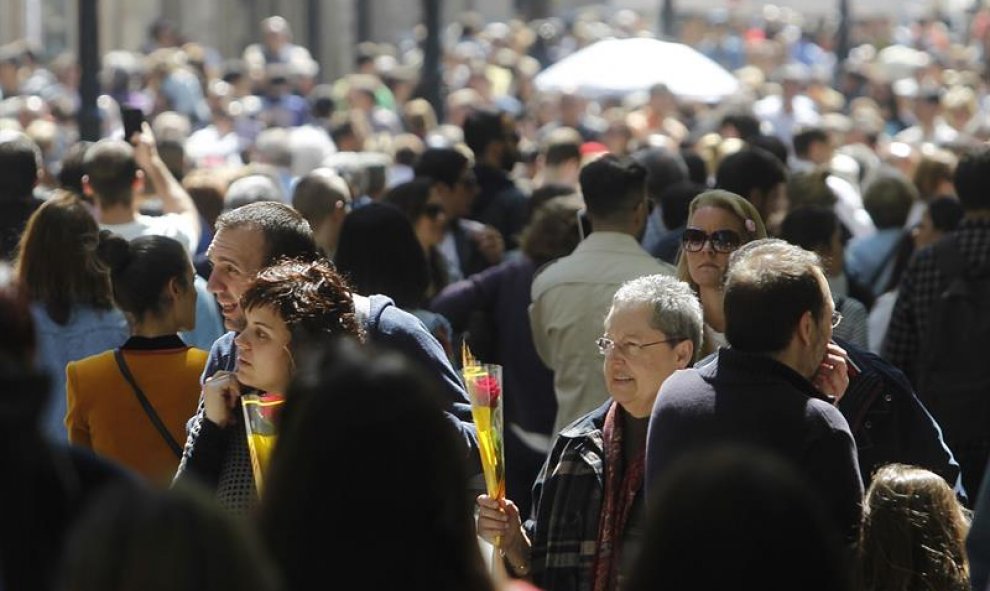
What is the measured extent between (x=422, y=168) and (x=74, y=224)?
334 cm

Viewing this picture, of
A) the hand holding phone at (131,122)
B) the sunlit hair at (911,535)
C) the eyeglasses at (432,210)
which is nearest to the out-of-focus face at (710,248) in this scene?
the sunlit hair at (911,535)

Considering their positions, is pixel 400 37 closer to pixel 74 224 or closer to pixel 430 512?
pixel 74 224

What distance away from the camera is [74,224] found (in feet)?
22.8

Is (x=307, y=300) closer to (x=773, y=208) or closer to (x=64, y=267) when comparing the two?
(x=64, y=267)

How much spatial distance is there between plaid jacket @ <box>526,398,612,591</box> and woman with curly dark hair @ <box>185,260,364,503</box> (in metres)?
0.62

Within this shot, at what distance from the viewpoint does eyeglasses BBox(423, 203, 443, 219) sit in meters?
9.19

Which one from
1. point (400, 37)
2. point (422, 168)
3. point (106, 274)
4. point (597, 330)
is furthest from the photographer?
point (400, 37)

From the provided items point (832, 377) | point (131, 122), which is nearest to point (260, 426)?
point (832, 377)

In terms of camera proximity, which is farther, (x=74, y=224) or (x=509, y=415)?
(x=509, y=415)

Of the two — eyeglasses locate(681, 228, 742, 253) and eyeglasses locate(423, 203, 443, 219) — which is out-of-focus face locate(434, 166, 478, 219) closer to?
eyeglasses locate(423, 203, 443, 219)

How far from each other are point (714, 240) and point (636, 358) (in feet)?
2.97

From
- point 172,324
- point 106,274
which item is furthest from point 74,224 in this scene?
point 172,324

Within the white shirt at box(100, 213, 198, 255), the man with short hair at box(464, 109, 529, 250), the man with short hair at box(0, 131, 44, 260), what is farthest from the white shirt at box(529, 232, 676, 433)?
the man with short hair at box(464, 109, 529, 250)

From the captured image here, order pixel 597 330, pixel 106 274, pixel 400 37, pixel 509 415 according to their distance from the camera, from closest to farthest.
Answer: pixel 106 274, pixel 597 330, pixel 509 415, pixel 400 37
